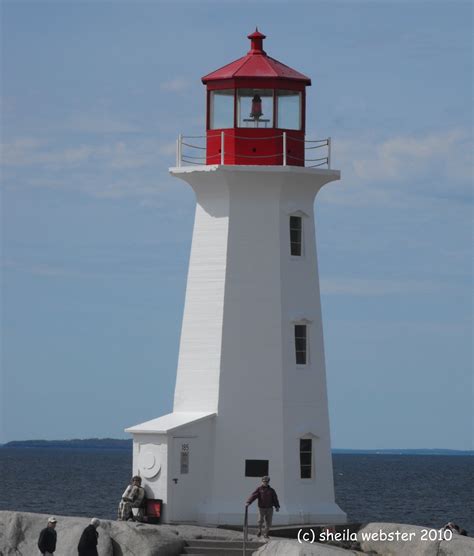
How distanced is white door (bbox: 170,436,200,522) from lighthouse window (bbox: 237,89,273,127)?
21.9 ft

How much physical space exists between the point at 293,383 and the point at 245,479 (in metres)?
2.21

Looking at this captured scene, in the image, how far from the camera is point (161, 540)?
26.1 metres

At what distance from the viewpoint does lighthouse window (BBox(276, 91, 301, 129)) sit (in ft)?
99.9

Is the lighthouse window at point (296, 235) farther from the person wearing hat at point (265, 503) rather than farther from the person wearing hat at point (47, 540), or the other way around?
the person wearing hat at point (47, 540)

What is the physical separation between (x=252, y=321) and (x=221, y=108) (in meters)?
4.52

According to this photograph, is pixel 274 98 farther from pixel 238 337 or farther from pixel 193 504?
pixel 193 504

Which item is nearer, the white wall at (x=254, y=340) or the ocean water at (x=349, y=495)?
the white wall at (x=254, y=340)

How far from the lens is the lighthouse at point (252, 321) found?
30.0 m

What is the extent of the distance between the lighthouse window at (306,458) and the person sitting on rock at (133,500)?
3.41 m

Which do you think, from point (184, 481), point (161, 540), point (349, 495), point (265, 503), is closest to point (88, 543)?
point (161, 540)

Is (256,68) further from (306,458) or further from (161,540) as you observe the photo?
(161,540)

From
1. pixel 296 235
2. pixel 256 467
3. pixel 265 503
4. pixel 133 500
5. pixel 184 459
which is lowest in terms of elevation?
pixel 265 503

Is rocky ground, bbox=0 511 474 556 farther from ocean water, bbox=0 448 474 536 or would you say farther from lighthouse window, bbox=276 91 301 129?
ocean water, bbox=0 448 474 536

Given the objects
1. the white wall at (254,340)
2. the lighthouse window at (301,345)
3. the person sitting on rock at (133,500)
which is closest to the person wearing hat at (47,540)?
the person sitting on rock at (133,500)
